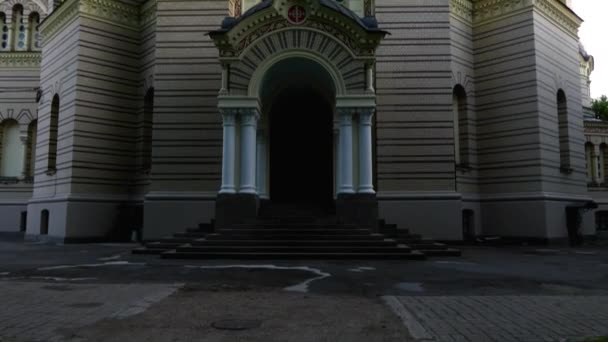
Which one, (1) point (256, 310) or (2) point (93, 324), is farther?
(1) point (256, 310)

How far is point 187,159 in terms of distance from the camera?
21.0m

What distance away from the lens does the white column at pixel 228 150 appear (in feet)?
54.4

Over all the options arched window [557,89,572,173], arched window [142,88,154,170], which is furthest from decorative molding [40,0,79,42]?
arched window [557,89,572,173]

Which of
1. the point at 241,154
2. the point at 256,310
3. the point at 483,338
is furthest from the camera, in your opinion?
the point at 241,154

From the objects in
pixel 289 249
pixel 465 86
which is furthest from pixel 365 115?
pixel 465 86

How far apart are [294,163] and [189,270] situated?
10345 mm

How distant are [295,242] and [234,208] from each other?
2613 millimetres

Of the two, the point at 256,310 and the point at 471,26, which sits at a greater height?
the point at 471,26

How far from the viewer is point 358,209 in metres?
16.2

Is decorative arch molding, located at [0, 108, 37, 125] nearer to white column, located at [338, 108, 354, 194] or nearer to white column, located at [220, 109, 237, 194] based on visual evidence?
white column, located at [220, 109, 237, 194]

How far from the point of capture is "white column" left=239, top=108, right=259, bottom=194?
16625mm

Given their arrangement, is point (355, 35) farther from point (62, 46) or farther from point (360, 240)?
point (62, 46)

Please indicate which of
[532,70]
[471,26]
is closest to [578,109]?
[532,70]

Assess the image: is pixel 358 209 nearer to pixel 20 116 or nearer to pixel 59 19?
pixel 59 19
